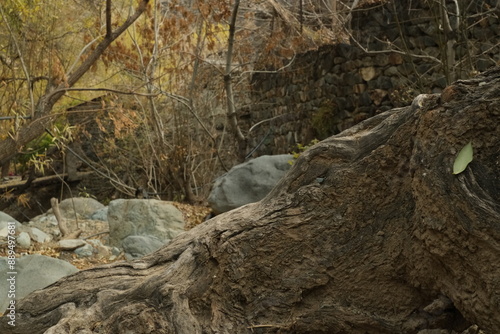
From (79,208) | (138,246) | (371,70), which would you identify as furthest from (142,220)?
(371,70)

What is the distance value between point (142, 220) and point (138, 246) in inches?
50.0

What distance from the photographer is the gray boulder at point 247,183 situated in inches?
324

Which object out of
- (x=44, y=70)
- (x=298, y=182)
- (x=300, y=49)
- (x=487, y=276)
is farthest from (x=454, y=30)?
(x=487, y=276)

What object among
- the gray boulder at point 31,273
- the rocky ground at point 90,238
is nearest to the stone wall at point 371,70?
the rocky ground at point 90,238

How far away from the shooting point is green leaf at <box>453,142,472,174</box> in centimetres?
245

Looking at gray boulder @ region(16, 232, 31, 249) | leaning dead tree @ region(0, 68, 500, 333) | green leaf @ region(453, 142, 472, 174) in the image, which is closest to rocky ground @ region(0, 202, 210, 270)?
gray boulder @ region(16, 232, 31, 249)

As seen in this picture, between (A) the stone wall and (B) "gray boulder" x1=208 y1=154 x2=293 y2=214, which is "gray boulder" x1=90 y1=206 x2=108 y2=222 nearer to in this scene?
(B) "gray boulder" x1=208 y1=154 x2=293 y2=214

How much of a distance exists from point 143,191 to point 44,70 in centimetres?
357

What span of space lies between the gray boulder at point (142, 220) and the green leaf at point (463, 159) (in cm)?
607

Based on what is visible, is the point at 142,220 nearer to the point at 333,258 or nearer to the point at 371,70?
the point at 371,70

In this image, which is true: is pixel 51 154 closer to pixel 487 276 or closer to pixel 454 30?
pixel 454 30

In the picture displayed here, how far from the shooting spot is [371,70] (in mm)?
9633

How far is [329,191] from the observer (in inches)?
120

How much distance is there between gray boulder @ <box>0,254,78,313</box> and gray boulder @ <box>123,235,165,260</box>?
1.54m
